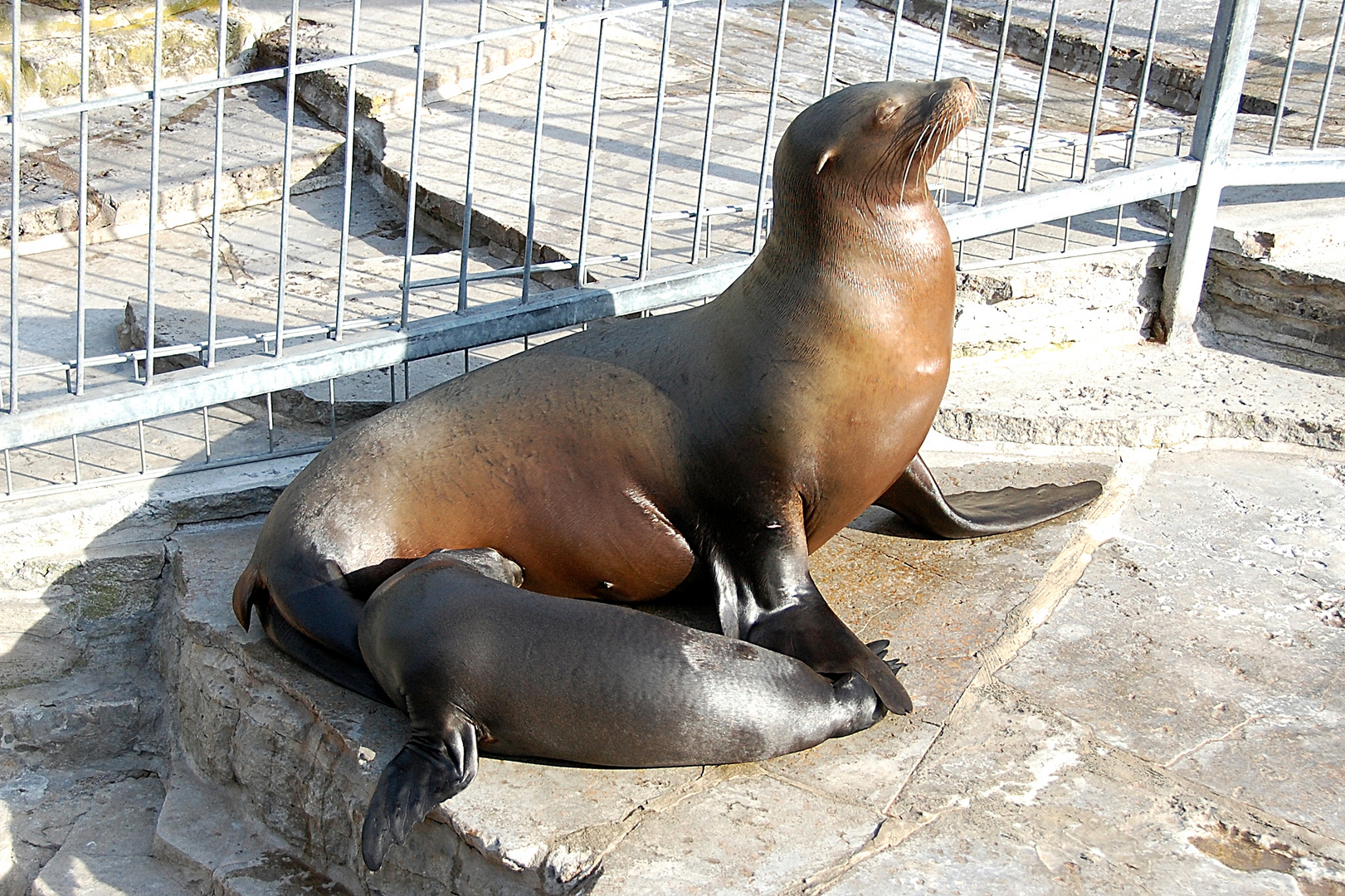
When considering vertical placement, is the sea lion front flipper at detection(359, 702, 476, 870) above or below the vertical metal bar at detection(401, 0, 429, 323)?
below

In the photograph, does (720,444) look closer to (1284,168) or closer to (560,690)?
(560,690)

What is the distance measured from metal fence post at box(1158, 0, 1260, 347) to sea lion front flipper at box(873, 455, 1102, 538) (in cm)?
130

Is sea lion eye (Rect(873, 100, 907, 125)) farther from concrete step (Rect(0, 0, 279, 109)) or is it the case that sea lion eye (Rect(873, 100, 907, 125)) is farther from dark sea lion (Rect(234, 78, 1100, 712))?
concrete step (Rect(0, 0, 279, 109))

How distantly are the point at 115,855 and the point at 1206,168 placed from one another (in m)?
4.01

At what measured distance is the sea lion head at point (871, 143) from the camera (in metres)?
3.16

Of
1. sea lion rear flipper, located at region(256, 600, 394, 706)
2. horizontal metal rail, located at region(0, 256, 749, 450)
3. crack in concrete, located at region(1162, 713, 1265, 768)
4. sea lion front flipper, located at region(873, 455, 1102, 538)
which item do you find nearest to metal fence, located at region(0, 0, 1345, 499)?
horizontal metal rail, located at region(0, 256, 749, 450)

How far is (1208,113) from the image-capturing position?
4.87 metres

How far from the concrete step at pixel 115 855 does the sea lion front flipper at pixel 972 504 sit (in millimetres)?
2016

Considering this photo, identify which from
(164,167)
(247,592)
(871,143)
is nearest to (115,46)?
(164,167)

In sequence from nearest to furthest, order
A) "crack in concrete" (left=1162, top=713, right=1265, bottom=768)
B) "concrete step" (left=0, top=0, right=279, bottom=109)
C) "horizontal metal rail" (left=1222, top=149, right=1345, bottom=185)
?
"crack in concrete" (left=1162, top=713, right=1265, bottom=768)
"horizontal metal rail" (left=1222, top=149, right=1345, bottom=185)
"concrete step" (left=0, top=0, right=279, bottom=109)

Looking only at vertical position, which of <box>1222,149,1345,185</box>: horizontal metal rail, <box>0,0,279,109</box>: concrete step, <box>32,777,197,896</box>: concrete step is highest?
<box>1222,149,1345,185</box>: horizontal metal rail

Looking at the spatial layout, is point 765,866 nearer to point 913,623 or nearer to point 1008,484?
point 913,623

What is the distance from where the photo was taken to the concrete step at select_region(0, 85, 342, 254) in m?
5.50

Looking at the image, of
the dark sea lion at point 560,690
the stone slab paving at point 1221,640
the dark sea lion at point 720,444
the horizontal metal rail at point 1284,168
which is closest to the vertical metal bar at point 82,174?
the dark sea lion at point 720,444
